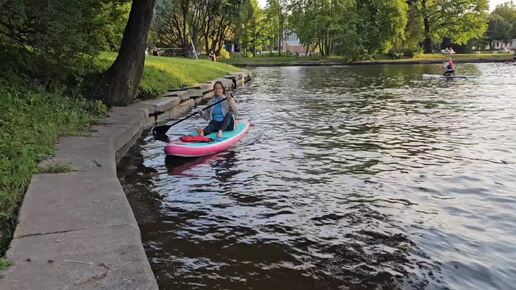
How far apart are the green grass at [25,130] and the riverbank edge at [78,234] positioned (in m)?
0.13

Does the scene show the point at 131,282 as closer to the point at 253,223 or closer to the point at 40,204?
the point at 40,204

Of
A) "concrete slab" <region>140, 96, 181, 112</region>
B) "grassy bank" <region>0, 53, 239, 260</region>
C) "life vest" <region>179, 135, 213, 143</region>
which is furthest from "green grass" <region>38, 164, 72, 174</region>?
"concrete slab" <region>140, 96, 181, 112</region>

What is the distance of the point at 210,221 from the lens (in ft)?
20.0

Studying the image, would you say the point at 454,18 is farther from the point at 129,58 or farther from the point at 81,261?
the point at 81,261

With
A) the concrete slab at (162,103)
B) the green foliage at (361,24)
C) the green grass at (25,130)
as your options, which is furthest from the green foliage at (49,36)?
the green foliage at (361,24)

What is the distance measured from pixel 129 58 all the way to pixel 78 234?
8758 mm

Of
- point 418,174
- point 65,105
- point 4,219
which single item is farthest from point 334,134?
point 4,219

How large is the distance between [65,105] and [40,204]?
576 centimetres

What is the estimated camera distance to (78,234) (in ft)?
14.5

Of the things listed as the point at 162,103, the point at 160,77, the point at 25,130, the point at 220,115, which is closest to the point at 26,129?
the point at 25,130

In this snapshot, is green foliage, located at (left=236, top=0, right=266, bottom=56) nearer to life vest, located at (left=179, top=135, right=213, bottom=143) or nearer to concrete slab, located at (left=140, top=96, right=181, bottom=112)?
concrete slab, located at (left=140, top=96, right=181, bottom=112)

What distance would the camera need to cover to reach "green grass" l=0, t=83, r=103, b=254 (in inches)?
204

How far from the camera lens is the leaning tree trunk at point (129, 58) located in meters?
12.4

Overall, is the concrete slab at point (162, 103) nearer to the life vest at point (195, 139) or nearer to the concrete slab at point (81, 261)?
the life vest at point (195, 139)
